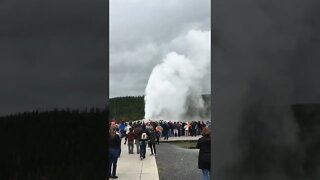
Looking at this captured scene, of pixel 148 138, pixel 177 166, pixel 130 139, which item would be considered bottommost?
pixel 177 166

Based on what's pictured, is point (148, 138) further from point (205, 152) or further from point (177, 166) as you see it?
point (205, 152)

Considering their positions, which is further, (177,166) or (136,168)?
(177,166)

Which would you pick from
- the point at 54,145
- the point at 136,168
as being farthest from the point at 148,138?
the point at 54,145

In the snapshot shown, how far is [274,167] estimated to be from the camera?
3.42m

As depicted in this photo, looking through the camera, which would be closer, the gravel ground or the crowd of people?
the crowd of people

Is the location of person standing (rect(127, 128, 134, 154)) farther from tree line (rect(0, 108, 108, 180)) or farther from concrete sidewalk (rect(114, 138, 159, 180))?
tree line (rect(0, 108, 108, 180))

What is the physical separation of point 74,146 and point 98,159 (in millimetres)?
235

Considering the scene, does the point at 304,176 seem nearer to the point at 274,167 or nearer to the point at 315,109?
the point at 274,167

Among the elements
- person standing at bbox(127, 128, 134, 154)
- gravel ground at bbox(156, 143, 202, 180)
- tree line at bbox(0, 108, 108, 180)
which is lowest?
gravel ground at bbox(156, 143, 202, 180)

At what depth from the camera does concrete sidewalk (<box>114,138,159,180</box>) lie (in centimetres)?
1136

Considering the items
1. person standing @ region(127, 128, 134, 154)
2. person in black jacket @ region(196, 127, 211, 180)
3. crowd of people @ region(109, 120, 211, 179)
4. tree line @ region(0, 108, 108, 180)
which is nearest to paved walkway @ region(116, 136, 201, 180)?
crowd of people @ region(109, 120, 211, 179)

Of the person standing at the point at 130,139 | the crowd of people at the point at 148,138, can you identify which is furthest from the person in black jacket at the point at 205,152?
the person standing at the point at 130,139

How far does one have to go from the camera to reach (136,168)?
42.4ft

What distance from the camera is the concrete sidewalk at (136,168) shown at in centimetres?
1136
